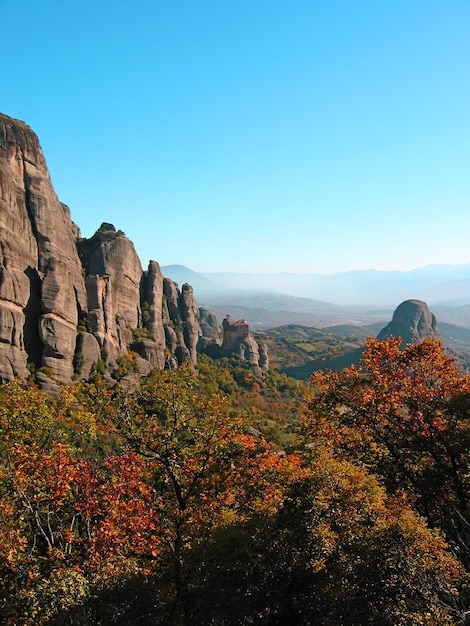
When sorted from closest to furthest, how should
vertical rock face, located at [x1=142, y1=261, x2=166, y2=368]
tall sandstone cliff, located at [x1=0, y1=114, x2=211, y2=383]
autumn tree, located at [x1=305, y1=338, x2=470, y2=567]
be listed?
autumn tree, located at [x1=305, y1=338, x2=470, y2=567], tall sandstone cliff, located at [x1=0, y1=114, x2=211, y2=383], vertical rock face, located at [x1=142, y1=261, x2=166, y2=368]

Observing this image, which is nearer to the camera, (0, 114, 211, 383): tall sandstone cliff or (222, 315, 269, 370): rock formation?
(0, 114, 211, 383): tall sandstone cliff

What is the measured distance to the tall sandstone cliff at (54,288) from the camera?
52906mm

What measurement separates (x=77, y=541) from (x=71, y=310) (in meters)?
50.7

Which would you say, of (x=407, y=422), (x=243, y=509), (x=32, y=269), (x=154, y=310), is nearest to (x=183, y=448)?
(x=243, y=509)

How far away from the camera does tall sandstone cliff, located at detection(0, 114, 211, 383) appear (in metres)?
52.9

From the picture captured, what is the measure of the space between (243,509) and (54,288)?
49.8 m

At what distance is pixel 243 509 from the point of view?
1580 centimetres

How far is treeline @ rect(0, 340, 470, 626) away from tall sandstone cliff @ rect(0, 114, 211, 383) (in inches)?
1508

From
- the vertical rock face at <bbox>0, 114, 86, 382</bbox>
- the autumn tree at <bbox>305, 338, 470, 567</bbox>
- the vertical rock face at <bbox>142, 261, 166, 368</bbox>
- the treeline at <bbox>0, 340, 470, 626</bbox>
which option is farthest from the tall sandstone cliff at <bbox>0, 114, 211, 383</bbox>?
the autumn tree at <bbox>305, 338, 470, 567</bbox>

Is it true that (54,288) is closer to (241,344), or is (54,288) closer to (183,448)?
(183,448)

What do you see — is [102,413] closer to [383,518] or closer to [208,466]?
[208,466]

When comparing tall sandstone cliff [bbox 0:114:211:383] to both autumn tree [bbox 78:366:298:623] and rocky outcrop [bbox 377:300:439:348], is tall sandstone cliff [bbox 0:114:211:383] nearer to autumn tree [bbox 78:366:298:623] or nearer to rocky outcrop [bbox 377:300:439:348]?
autumn tree [bbox 78:366:298:623]

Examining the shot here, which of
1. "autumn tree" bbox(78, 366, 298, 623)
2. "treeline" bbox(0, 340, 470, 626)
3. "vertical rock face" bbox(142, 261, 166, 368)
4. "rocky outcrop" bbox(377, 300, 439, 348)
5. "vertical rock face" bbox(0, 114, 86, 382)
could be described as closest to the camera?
"treeline" bbox(0, 340, 470, 626)

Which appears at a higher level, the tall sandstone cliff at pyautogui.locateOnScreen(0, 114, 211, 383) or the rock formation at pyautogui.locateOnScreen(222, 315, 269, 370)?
the tall sandstone cliff at pyautogui.locateOnScreen(0, 114, 211, 383)
